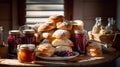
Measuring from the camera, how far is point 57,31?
1.82m

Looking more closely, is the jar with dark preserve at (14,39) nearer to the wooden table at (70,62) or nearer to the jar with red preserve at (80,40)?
the wooden table at (70,62)

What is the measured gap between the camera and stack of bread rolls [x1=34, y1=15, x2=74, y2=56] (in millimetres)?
1708

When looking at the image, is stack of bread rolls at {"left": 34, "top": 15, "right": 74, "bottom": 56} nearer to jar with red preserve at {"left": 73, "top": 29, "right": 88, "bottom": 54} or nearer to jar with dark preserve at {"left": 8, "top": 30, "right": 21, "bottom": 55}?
jar with red preserve at {"left": 73, "top": 29, "right": 88, "bottom": 54}

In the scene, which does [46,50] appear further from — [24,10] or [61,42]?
[24,10]

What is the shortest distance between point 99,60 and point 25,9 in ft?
7.11

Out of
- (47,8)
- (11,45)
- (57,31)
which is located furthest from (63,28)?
(47,8)

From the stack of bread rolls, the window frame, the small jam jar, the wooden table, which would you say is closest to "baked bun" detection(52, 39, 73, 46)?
the stack of bread rolls

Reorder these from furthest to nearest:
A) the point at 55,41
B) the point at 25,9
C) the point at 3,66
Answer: the point at 25,9 < the point at 55,41 < the point at 3,66

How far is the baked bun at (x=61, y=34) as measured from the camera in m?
1.79

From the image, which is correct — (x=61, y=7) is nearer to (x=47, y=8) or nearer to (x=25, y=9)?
(x=47, y=8)

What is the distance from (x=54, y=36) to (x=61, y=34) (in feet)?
0.20

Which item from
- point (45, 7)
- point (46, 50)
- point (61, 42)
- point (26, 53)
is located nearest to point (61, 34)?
point (61, 42)

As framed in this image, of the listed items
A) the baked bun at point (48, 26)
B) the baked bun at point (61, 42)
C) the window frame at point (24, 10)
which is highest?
the window frame at point (24, 10)

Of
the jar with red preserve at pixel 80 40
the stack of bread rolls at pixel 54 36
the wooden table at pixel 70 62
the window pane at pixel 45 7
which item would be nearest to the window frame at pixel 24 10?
the window pane at pixel 45 7
